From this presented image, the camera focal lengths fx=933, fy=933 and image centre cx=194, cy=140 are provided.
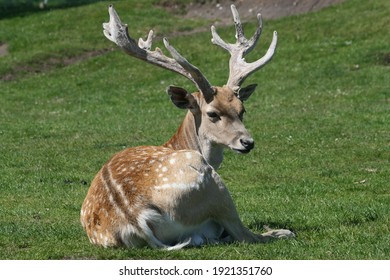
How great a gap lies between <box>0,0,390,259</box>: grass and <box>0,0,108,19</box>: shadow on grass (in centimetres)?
150

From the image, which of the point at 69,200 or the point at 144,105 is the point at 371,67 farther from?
the point at 69,200

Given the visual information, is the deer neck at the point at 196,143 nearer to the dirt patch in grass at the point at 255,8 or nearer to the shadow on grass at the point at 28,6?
the dirt patch in grass at the point at 255,8

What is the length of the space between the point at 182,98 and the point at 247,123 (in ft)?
33.8

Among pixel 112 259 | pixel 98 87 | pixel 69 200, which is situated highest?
pixel 112 259

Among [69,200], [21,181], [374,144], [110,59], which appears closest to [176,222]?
[69,200]

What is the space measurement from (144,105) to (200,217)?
634 inches

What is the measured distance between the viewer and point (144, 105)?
978 inches

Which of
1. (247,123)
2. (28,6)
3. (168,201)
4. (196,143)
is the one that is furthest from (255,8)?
(168,201)

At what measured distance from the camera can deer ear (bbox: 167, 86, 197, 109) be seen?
10.2 metres

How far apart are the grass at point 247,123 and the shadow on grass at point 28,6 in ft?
4.92

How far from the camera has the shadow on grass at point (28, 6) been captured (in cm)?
4222

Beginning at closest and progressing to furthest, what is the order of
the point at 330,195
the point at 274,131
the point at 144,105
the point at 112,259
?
the point at 112,259 < the point at 330,195 < the point at 274,131 < the point at 144,105

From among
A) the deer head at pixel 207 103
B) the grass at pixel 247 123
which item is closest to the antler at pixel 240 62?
the deer head at pixel 207 103

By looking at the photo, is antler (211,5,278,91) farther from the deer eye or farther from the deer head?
the deer eye
